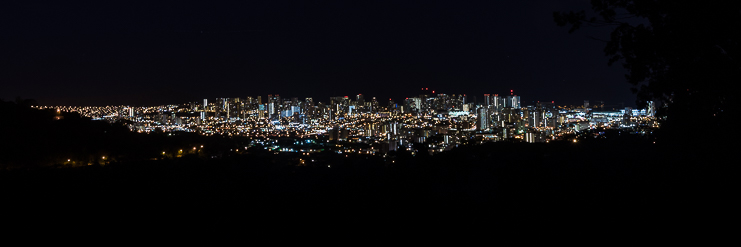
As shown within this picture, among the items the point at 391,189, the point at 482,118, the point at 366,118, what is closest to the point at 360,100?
the point at 366,118

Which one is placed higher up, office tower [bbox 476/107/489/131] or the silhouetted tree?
the silhouetted tree

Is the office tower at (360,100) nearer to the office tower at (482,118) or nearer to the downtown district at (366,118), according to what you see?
the downtown district at (366,118)

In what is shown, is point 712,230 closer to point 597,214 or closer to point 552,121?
point 597,214

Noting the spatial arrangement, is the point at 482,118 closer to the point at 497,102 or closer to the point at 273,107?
the point at 497,102

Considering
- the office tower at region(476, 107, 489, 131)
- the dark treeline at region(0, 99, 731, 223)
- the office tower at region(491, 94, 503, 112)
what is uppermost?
the office tower at region(491, 94, 503, 112)

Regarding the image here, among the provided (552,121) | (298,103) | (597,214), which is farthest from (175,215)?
(298,103)

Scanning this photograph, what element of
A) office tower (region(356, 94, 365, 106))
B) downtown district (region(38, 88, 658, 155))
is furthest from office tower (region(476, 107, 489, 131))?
office tower (region(356, 94, 365, 106))

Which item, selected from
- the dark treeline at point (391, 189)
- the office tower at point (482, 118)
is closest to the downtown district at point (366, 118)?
the office tower at point (482, 118)

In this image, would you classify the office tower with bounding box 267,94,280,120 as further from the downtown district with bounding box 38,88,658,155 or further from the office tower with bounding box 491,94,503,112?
the office tower with bounding box 491,94,503,112
